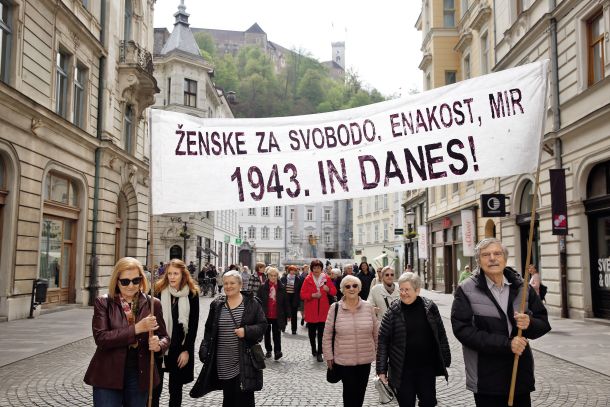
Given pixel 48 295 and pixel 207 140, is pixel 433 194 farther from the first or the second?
pixel 207 140

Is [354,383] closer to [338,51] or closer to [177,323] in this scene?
[177,323]

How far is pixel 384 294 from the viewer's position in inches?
333

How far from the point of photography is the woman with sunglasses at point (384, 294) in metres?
8.36

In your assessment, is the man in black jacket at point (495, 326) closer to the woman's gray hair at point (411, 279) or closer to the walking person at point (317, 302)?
the woman's gray hair at point (411, 279)

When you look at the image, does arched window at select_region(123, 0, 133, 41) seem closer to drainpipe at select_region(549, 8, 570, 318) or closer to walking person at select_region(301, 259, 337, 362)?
drainpipe at select_region(549, 8, 570, 318)

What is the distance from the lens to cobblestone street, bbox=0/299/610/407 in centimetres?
727

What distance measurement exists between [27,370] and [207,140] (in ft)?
19.4

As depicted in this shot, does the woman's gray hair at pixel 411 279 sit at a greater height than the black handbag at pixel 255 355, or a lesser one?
greater

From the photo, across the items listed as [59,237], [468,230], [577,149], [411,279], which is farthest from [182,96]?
[411,279]

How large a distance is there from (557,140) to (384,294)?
1168 cm

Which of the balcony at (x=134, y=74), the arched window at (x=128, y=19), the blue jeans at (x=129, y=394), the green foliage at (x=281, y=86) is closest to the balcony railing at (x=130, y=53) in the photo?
the balcony at (x=134, y=74)

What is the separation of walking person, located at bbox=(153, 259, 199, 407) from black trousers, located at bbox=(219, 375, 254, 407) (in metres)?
0.64

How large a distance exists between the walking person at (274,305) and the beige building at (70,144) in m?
8.22

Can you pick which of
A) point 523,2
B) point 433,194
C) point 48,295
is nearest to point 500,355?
point 48,295
